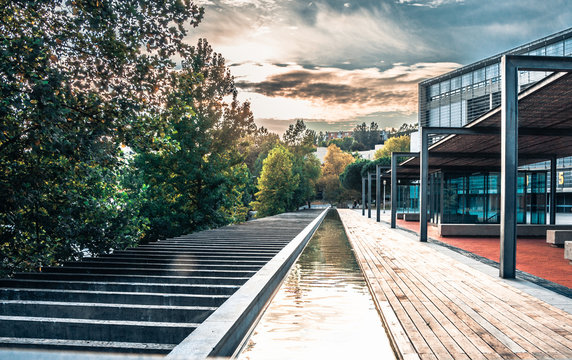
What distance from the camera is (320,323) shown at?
562cm

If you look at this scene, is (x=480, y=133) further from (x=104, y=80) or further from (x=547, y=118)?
(x=104, y=80)

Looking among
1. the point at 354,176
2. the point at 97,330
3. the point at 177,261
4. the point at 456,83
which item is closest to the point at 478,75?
the point at 456,83

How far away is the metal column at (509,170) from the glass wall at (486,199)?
13398 millimetres

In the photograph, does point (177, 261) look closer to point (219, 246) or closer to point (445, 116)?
point (219, 246)

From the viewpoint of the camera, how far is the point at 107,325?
15.0 ft

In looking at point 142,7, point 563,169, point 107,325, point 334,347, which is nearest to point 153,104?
point 142,7

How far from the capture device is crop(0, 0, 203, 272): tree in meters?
6.81

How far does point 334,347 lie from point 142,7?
7118 mm

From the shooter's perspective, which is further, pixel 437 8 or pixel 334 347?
pixel 437 8

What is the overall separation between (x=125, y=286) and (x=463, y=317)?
4846mm

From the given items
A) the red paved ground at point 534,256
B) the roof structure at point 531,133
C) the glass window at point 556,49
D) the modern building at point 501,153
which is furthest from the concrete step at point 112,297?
the glass window at point 556,49

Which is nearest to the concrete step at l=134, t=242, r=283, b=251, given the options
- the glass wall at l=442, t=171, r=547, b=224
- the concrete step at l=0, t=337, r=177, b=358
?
the concrete step at l=0, t=337, r=177, b=358

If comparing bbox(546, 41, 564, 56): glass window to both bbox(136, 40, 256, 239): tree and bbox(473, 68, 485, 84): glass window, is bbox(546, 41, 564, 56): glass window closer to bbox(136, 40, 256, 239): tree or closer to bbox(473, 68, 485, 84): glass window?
bbox(473, 68, 485, 84): glass window

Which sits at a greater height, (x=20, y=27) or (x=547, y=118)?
(x=20, y=27)
